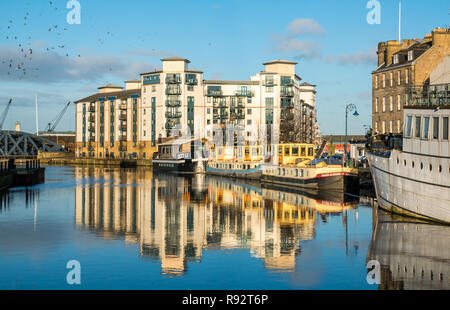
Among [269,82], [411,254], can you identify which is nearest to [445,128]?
[411,254]

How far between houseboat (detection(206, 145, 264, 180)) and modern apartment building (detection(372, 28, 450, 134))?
20.4m

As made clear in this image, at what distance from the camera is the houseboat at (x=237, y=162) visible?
300ft

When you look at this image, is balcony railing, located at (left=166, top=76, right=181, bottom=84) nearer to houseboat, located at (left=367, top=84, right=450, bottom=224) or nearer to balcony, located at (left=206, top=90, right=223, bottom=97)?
balcony, located at (left=206, top=90, right=223, bottom=97)

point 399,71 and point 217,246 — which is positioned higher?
point 399,71

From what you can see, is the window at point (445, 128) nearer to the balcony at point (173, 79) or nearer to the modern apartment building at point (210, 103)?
the modern apartment building at point (210, 103)

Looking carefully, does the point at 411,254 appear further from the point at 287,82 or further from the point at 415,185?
the point at 287,82

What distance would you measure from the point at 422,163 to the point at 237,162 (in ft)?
220

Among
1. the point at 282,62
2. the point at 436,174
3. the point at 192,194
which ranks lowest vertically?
the point at 192,194

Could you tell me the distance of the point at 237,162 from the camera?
332 feet

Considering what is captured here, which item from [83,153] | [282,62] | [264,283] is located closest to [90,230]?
[264,283]

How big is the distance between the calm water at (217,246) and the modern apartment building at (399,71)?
77.8 ft

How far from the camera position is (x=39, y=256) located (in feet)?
93.5
